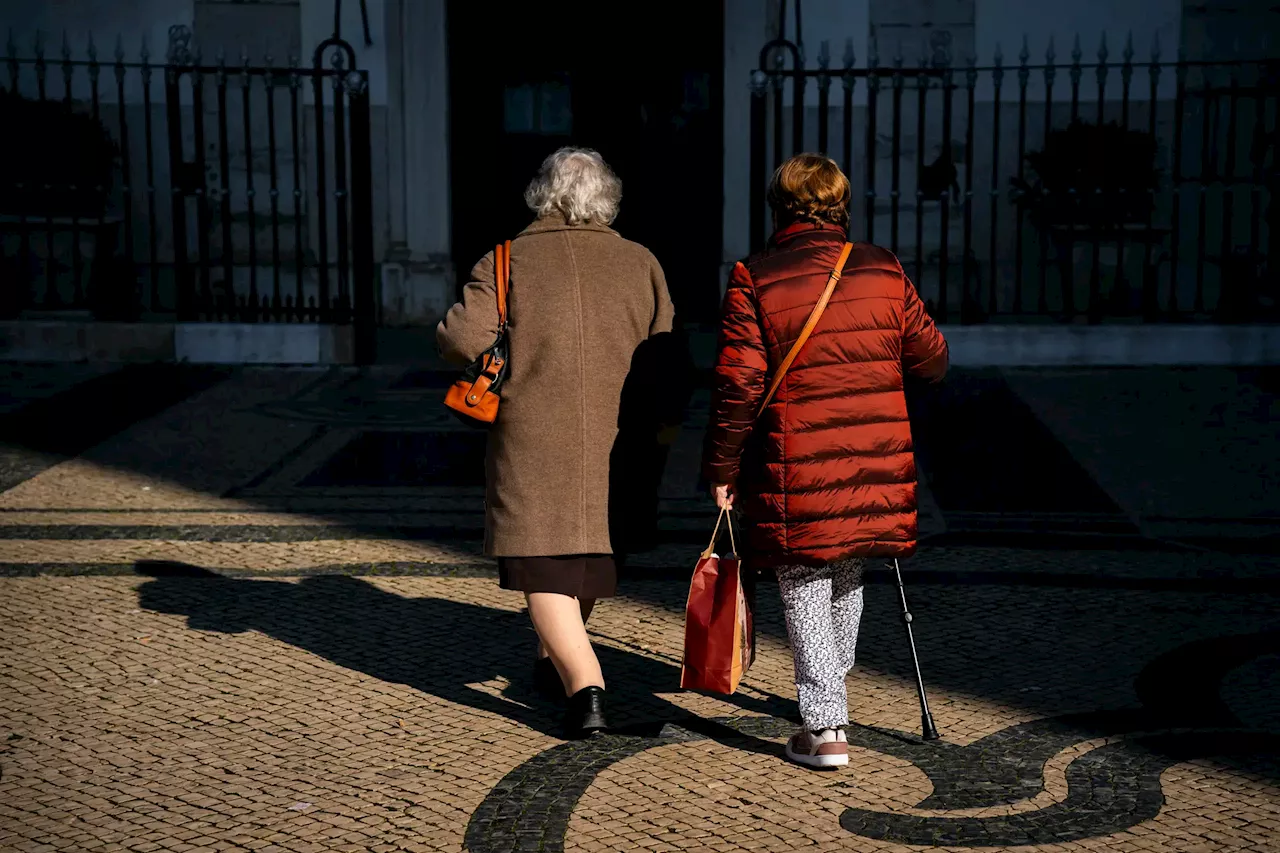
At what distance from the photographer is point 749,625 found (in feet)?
16.0

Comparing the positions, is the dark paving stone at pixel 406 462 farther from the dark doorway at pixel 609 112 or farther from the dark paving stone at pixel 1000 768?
the dark doorway at pixel 609 112

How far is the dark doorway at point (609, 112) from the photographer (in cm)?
1351

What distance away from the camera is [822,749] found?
15.6ft

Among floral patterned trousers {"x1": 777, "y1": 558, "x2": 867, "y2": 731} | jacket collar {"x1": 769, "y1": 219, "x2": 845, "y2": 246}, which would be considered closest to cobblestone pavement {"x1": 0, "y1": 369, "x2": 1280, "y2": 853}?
floral patterned trousers {"x1": 777, "y1": 558, "x2": 867, "y2": 731}

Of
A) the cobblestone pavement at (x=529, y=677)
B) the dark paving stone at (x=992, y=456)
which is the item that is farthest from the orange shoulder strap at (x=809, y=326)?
the dark paving stone at (x=992, y=456)

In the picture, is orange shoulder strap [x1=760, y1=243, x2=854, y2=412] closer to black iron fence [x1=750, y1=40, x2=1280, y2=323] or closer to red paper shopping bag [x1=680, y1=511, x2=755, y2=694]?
red paper shopping bag [x1=680, y1=511, x2=755, y2=694]

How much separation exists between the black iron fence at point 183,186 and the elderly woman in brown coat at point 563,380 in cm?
615

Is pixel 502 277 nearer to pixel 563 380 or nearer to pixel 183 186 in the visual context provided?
pixel 563 380

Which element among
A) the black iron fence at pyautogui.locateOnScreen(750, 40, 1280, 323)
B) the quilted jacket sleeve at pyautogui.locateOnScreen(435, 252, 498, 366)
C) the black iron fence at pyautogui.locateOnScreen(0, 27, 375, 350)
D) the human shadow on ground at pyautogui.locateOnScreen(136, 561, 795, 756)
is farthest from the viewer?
the black iron fence at pyautogui.locateOnScreen(750, 40, 1280, 323)

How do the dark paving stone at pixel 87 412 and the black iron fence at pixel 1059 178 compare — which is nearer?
the dark paving stone at pixel 87 412

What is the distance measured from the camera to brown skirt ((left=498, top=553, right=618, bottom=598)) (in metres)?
5.04

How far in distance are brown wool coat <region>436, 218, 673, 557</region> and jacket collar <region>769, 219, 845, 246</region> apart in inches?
19.6

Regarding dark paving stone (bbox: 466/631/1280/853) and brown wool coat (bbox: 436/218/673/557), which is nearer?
dark paving stone (bbox: 466/631/1280/853)

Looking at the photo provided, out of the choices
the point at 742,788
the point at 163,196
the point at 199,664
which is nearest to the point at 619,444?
the point at 742,788
